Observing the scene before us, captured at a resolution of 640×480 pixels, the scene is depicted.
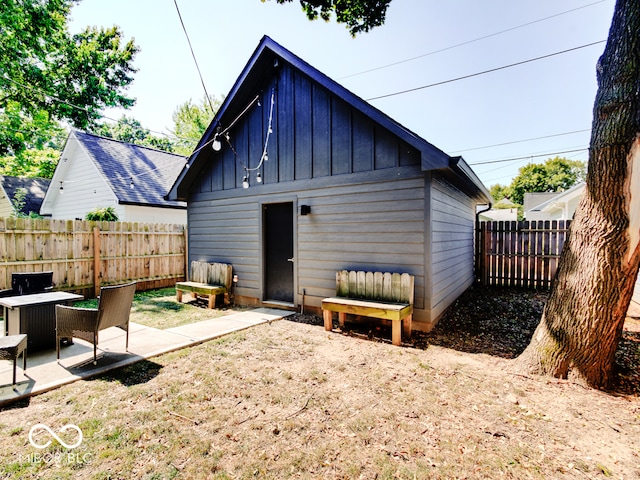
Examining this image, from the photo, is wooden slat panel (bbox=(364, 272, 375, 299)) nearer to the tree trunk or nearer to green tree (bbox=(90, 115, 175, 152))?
the tree trunk

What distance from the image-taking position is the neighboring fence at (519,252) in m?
8.67

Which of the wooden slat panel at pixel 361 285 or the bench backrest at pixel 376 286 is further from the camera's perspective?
the wooden slat panel at pixel 361 285

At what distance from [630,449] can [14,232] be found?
10.2 metres

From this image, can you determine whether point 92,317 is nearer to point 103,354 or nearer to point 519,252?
point 103,354

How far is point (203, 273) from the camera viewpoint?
762cm

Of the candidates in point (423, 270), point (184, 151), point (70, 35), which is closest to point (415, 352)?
point (423, 270)

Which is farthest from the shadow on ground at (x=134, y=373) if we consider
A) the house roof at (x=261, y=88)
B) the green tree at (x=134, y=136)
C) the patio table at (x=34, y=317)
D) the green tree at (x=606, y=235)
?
the green tree at (x=134, y=136)

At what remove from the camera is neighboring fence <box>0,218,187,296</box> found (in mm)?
6830

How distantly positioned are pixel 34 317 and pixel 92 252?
4.92 meters

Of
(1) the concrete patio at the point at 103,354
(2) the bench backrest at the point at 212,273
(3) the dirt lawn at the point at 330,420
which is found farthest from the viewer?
(2) the bench backrest at the point at 212,273

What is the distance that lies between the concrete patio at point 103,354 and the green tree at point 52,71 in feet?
45.4

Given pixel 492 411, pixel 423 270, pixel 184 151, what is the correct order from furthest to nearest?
pixel 184 151 → pixel 423 270 → pixel 492 411

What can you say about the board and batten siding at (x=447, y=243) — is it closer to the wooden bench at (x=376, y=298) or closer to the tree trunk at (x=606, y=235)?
the wooden bench at (x=376, y=298)

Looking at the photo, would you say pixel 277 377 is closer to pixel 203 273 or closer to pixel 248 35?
pixel 203 273
